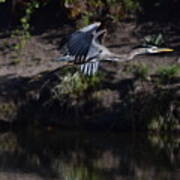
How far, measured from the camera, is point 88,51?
11508mm

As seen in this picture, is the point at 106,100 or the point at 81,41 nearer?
the point at 81,41

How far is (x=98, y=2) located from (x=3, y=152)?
4.00m

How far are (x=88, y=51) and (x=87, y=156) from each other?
1.64 meters

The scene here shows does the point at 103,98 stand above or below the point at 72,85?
below

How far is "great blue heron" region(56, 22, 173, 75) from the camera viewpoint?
11195 mm

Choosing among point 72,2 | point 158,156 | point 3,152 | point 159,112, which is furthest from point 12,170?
point 72,2

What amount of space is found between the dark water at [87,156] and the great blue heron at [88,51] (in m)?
1.06

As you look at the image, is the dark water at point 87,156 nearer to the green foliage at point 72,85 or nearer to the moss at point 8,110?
the moss at point 8,110

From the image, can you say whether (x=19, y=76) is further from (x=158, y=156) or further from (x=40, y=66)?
(x=158, y=156)

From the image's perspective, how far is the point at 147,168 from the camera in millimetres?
9914

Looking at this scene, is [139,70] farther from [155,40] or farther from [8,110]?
[8,110]

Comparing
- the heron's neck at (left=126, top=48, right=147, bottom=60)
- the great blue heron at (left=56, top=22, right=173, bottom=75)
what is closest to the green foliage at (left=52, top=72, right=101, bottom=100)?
the great blue heron at (left=56, top=22, right=173, bottom=75)

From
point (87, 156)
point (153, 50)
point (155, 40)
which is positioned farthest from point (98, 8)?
point (87, 156)

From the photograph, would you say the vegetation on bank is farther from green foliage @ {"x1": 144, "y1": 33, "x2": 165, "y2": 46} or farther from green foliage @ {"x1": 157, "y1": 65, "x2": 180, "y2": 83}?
green foliage @ {"x1": 144, "y1": 33, "x2": 165, "y2": 46}
